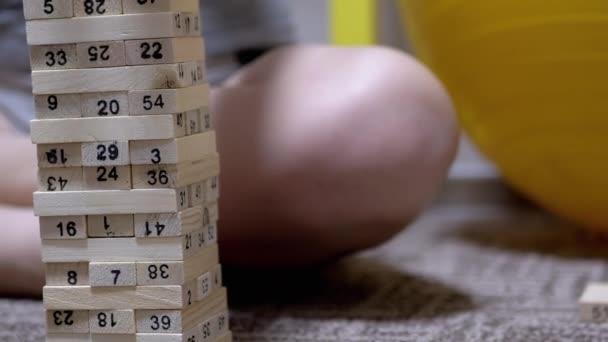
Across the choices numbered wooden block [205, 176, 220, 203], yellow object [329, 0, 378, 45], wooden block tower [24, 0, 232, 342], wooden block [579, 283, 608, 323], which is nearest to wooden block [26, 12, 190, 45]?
wooden block tower [24, 0, 232, 342]

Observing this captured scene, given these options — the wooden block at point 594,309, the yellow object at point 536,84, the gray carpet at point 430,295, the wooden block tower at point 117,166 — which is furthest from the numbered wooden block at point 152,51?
the yellow object at point 536,84

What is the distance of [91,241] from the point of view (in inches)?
23.3

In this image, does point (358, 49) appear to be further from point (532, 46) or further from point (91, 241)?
point (91, 241)

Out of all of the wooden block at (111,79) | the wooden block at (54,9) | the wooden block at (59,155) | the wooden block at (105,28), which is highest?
the wooden block at (54,9)

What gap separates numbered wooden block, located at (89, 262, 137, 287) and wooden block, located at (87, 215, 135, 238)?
2 cm

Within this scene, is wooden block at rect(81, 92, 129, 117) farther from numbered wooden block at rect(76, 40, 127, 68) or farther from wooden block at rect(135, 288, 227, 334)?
wooden block at rect(135, 288, 227, 334)

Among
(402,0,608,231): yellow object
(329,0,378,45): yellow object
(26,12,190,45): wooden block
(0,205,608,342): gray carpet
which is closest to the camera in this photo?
(26,12,190,45): wooden block

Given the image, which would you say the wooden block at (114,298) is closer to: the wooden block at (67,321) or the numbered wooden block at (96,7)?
the wooden block at (67,321)

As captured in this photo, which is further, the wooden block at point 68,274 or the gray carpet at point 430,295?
the gray carpet at point 430,295

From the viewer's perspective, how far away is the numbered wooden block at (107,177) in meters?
0.58

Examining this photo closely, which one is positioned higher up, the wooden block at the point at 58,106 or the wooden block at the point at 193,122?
the wooden block at the point at 58,106

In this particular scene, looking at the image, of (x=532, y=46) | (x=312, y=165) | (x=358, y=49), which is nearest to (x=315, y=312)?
(x=312, y=165)

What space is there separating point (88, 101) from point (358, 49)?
0.37m

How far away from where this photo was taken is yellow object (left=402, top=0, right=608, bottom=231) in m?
0.96
